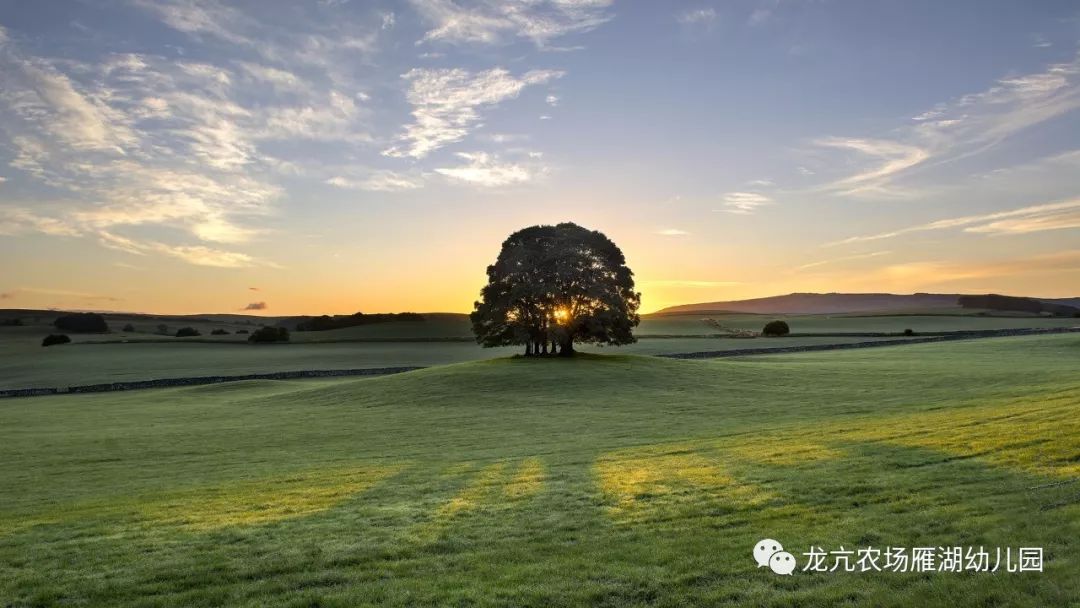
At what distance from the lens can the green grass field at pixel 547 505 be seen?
9.46 meters

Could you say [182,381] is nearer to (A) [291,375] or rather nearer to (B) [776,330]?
(A) [291,375]

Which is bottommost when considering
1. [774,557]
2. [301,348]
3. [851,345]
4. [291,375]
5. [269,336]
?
[291,375]

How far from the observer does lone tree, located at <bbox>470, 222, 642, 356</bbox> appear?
2361 inches

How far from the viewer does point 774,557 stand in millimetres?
9953

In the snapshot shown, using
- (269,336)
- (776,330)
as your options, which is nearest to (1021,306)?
(776,330)

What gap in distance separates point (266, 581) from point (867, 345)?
88.2 m

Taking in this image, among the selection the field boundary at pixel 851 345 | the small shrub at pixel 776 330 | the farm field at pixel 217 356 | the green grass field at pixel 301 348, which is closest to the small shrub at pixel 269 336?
the green grass field at pixel 301 348

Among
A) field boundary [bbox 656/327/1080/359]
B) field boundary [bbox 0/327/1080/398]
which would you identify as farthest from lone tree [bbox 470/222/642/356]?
field boundary [bbox 656/327/1080/359]

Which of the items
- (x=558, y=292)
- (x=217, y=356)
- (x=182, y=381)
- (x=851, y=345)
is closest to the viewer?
(x=558, y=292)

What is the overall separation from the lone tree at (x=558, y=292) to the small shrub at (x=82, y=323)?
98487 millimetres

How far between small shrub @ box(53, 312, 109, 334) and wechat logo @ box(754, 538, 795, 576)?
141 metres

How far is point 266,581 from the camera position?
1024 cm

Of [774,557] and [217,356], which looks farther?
[217,356]

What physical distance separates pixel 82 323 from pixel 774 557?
482 feet
